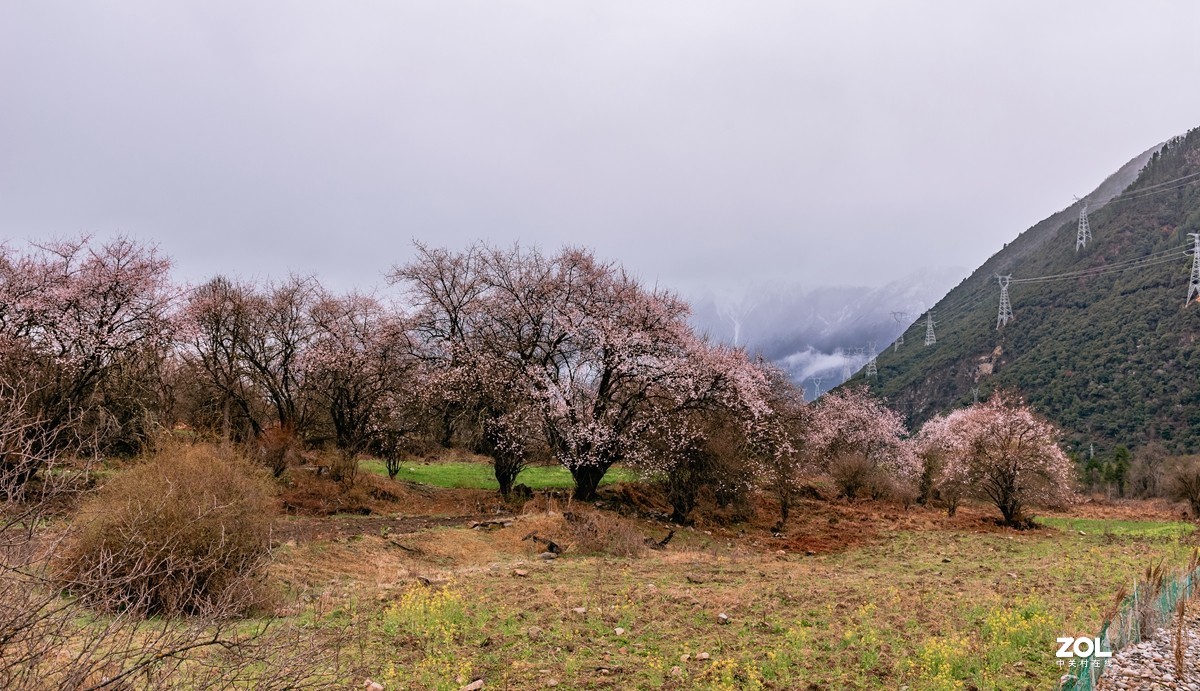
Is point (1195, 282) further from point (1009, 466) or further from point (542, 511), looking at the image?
point (542, 511)

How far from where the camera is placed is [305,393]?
25906 mm

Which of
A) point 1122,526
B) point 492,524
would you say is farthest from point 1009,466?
point 492,524

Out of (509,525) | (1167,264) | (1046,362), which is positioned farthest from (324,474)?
(1167,264)

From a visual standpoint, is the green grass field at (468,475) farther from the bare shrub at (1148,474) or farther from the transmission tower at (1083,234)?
the transmission tower at (1083,234)

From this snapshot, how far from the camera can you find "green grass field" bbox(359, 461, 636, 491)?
24.7 m

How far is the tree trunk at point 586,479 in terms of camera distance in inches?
872

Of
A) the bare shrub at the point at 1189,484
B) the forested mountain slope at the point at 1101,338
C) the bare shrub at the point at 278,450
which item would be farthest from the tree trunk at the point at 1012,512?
the forested mountain slope at the point at 1101,338

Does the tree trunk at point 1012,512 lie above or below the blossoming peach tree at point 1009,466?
below

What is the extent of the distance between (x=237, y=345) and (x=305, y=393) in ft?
10.8

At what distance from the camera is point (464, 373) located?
74.0 ft

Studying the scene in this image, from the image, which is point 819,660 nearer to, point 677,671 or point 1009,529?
point 677,671

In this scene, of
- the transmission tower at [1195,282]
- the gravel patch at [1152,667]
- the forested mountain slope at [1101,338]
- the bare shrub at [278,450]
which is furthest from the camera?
the transmission tower at [1195,282]

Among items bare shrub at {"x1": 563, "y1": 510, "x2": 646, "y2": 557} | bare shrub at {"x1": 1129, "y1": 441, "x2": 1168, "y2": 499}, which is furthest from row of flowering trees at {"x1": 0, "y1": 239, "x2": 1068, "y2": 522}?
bare shrub at {"x1": 1129, "y1": 441, "x2": 1168, "y2": 499}

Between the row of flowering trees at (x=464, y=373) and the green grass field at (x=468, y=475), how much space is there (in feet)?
4.52
